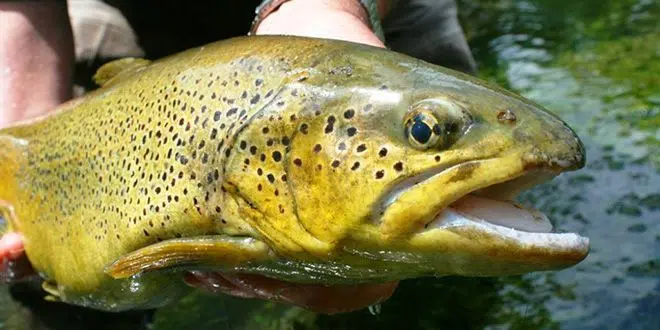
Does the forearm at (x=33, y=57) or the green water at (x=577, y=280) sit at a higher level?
the forearm at (x=33, y=57)

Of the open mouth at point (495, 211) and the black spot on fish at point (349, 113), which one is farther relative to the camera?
the black spot on fish at point (349, 113)

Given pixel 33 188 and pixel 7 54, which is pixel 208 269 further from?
pixel 7 54

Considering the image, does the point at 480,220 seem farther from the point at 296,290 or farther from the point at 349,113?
the point at 296,290

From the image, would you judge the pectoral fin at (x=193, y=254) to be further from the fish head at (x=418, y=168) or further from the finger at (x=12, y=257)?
the finger at (x=12, y=257)

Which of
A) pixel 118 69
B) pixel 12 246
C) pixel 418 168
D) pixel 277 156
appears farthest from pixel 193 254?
pixel 12 246

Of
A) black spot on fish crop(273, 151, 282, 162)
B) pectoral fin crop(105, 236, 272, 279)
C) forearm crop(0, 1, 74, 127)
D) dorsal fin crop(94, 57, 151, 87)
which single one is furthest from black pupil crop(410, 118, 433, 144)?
forearm crop(0, 1, 74, 127)

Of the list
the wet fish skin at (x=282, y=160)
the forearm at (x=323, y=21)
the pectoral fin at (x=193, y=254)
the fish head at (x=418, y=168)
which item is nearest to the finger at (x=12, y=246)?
the wet fish skin at (x=282, y=160)

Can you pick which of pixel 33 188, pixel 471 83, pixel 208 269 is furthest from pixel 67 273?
pixel 471 83

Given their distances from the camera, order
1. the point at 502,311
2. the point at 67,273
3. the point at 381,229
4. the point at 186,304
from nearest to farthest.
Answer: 1. the point at 381,229
2. the point at 67,273
3. the point at 502,311
4. the point at 186,304

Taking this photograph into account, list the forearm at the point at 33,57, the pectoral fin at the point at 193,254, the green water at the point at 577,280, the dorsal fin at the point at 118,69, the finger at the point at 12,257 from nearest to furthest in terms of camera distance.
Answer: the pectoral fin at the point at 193,254, the dorsal fin at the point at 118,69, the finger at the point at 12,257, the green water at the point at 577,280, the forearm at the point at 33,57
